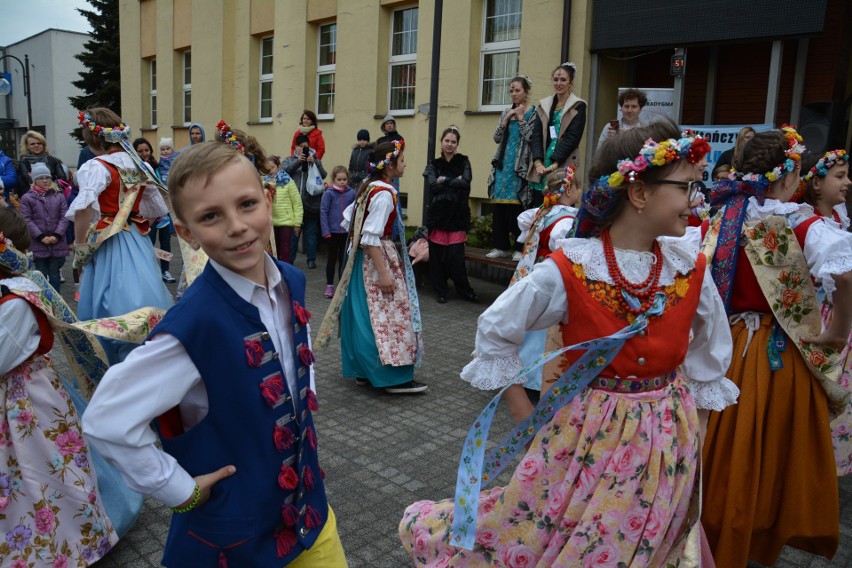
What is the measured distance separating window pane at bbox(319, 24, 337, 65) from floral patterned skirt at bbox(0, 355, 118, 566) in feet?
42.1

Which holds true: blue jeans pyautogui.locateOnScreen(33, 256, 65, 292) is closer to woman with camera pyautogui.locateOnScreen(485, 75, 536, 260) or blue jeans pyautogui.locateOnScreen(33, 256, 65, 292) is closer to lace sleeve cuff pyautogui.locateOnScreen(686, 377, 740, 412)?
woman with camera pyautogui.locateOnScreen(485, 75, 536, 260)

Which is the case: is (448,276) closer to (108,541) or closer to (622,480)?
(108,541)

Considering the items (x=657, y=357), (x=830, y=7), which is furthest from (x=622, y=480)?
(x=830, y=7)

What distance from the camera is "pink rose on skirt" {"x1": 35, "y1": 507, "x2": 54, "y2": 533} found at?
3.09 metres

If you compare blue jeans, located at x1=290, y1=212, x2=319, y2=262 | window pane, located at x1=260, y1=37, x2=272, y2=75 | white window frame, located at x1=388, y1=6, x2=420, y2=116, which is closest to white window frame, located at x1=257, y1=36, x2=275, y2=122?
window pane, located at x1=260, y1=37, x2=272, y2=75

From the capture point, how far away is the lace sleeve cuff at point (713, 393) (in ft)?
8.54

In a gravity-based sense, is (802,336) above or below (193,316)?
below

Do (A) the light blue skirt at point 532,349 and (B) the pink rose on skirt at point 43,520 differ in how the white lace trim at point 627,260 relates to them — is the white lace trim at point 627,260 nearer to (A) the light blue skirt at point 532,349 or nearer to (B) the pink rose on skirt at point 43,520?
(B) the pink rose on skirt at point 43,520

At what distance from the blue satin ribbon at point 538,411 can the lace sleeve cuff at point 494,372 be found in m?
0.03

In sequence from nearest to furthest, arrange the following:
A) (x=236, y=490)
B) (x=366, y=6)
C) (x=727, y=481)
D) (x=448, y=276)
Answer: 1. (x=236, y=490)
2. (x=727, y=481)
3. (x=448, y=276)
4. (x=366, y=6)

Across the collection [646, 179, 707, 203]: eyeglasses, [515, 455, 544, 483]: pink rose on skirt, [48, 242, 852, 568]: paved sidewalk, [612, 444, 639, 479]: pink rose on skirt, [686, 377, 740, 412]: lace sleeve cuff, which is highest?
[646, 179, 707, 203]: eyeglasses

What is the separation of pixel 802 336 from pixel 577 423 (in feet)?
4.86

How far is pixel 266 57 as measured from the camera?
56.0ft

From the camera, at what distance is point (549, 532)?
2.39m
